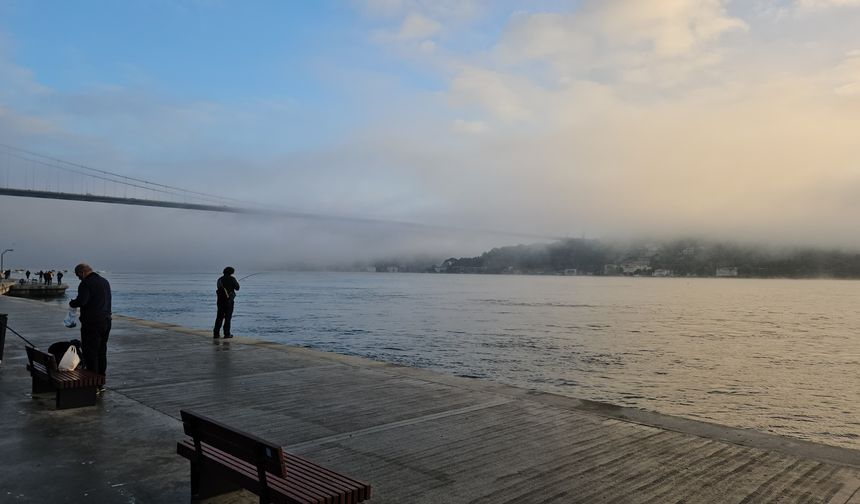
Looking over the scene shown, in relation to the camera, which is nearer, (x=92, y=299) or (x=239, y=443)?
(x=239, y=443)

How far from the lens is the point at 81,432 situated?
5.16 meters

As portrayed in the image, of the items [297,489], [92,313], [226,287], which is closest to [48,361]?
[92,313]

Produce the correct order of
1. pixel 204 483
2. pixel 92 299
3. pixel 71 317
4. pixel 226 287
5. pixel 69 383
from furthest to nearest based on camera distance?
1. pixel 226 287
2. pixel 71 317
3. pixel 92 299
4. pixel 69 383
5. pixel 204 483

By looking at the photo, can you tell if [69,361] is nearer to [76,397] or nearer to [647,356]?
[76,397]

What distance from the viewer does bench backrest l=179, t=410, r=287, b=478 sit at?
291 centimetres

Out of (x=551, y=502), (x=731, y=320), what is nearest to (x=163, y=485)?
(x=551, y=502)

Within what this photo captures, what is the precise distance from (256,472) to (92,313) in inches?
178

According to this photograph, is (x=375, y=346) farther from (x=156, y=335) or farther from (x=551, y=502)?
(x=551, y=502)

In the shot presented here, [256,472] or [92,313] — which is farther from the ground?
[92,313]

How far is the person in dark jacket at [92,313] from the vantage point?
6.68 m

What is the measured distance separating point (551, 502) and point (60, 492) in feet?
10.3

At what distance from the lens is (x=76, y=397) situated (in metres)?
6.02

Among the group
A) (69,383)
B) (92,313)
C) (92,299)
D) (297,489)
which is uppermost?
(92,299)

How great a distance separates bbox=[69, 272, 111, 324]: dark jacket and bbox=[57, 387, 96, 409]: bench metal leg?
1.02m
